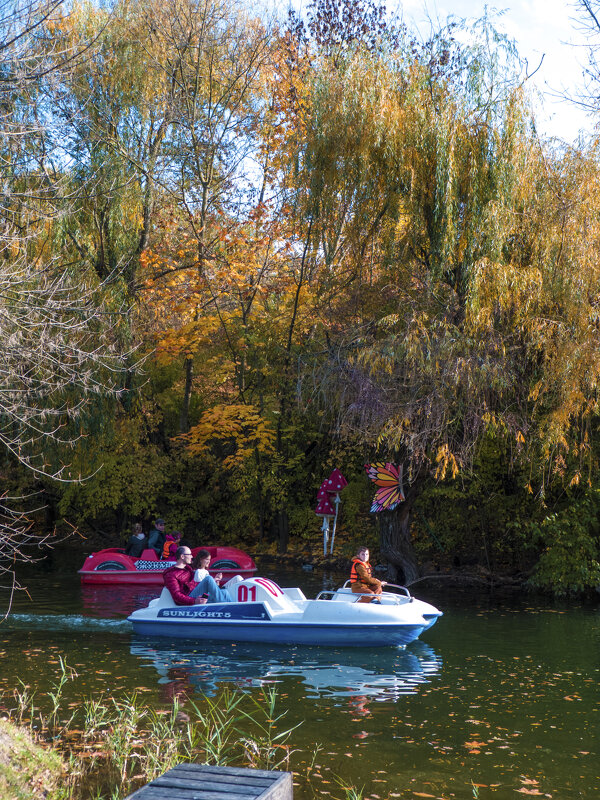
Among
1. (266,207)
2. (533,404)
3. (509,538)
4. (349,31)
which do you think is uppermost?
(349,31)

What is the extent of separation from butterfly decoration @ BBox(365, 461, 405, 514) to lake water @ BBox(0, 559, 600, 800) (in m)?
2.48

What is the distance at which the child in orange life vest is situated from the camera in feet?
60.7

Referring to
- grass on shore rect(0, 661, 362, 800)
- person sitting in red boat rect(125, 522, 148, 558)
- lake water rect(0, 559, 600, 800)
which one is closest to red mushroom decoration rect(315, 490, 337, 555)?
person sitting in red boat rect(125, 522, 148, 558)

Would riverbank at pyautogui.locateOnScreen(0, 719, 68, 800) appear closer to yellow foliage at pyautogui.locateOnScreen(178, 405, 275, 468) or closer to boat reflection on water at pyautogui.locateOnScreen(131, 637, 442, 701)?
boat reflection on water at pyautogui.locateOnScreen(131, 637, 442, 701)

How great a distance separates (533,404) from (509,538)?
15.8 feet

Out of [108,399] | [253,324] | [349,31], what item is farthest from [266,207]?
[108,399]

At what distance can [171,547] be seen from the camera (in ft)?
60.7

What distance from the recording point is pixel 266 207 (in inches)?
949

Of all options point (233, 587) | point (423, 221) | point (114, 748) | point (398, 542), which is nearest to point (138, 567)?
point (398, 542)

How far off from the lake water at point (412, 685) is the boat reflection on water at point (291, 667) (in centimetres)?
3

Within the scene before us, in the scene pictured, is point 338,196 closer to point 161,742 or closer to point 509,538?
point 509,538

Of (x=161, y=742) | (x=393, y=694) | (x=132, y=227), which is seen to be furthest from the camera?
(x=132, y=227)

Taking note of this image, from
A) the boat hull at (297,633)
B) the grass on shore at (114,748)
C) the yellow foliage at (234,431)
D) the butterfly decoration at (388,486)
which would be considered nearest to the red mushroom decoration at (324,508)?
the yellow foliage at (234,431)

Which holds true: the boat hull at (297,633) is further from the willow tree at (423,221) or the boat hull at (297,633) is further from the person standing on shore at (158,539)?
the person standing on shore at (158,539)
